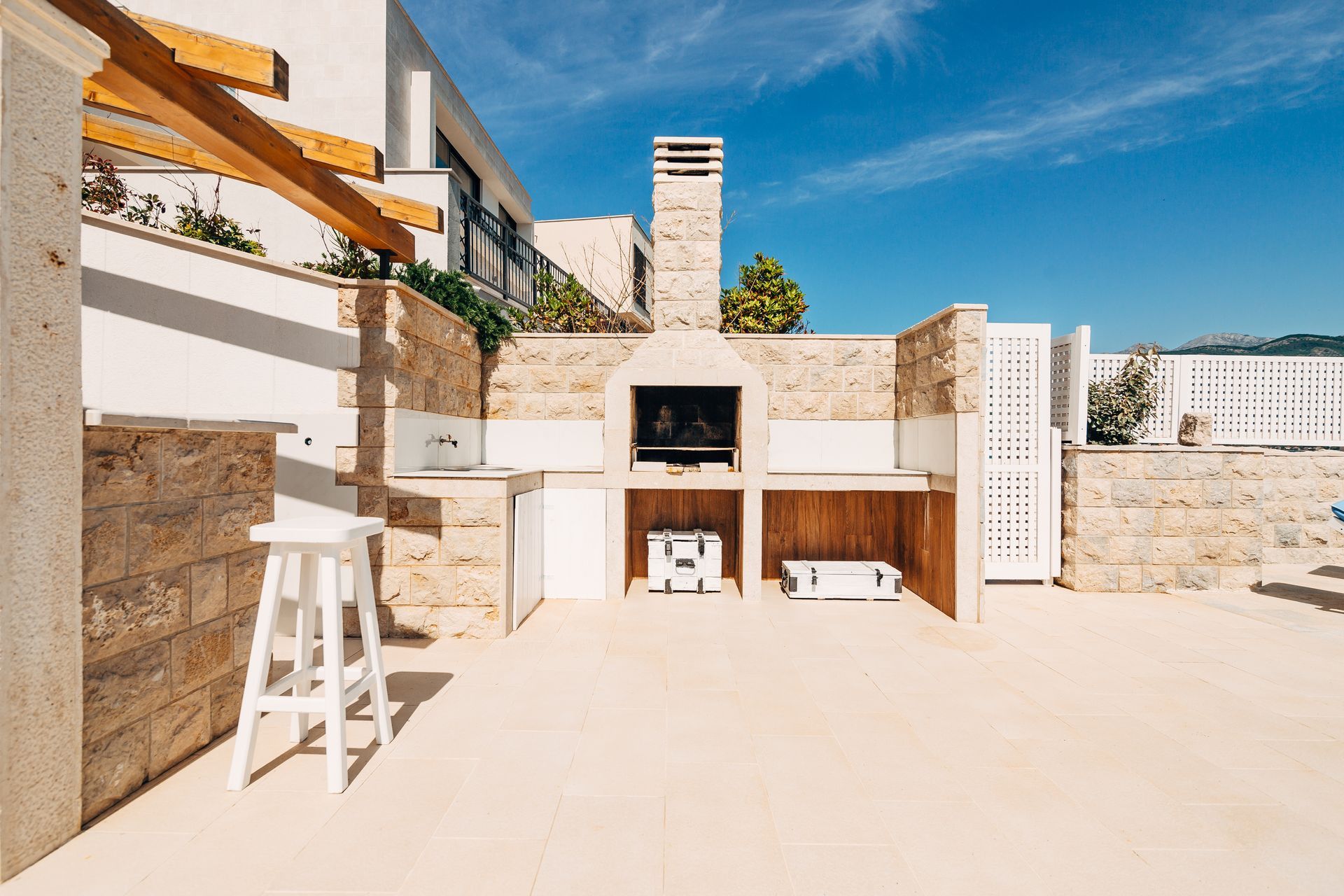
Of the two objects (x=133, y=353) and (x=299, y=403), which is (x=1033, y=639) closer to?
(x=299, y=403)

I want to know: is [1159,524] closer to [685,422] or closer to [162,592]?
[685,422]

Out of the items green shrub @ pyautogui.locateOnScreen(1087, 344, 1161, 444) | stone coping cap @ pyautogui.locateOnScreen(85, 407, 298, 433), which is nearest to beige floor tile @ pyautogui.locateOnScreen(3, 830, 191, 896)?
stone coping cap @ pyautogui.locateOnScreen(85, 407, 298, 433)

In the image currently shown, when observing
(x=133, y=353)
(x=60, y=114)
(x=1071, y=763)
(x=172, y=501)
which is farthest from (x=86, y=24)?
(x=1071, y=763)

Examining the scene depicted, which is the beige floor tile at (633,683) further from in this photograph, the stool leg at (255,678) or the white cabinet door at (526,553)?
the stool leg at (255,678)

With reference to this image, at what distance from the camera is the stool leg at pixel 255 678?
2.49 meters

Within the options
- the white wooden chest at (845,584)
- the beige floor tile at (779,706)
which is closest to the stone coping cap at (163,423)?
the beige floor tile at (779,706)

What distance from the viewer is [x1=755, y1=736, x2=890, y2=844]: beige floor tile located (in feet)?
7.50

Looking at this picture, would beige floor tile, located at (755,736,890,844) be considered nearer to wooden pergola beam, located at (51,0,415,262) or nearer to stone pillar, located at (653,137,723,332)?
wooden pergola beam, located at (51,0,415,262)

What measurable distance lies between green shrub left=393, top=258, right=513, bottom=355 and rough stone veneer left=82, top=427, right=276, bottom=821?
9.60ft

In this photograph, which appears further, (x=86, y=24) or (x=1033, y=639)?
(x=1033, y=639)

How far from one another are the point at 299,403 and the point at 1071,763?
5.46 metres

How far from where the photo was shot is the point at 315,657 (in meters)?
4.14

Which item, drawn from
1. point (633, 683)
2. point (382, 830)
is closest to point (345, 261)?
point (633, 683)

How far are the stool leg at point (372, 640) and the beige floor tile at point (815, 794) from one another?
1887 millimetres
